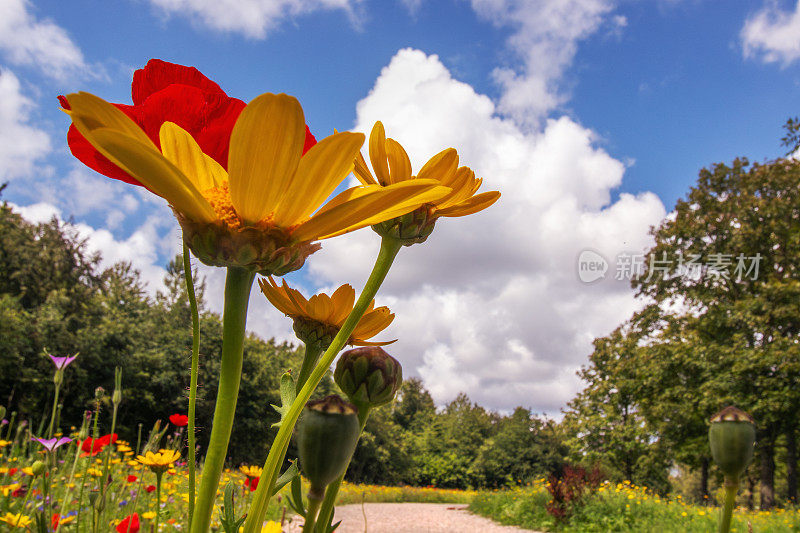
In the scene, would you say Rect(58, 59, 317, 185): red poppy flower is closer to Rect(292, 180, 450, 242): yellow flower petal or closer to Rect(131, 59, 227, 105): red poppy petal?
Rect(131, 59, 227, 105): red poppy petal

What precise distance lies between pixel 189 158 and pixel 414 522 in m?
9.39

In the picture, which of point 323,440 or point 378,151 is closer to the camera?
point 323,440

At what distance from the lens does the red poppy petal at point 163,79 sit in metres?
0.41

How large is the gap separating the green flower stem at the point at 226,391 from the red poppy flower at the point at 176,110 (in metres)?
0.15

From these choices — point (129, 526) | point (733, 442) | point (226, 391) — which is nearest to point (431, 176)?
point (226, 391)

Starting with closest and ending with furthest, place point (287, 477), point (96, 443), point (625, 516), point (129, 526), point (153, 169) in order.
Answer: point (153, 169) < point (287, 477) < point (129, 526) < point (96, 443) < point (625, 516)

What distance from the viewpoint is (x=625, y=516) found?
25.7 feet

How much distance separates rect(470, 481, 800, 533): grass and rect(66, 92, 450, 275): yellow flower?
25.1ft

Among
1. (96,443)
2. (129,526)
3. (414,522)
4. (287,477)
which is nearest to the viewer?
(287,477)

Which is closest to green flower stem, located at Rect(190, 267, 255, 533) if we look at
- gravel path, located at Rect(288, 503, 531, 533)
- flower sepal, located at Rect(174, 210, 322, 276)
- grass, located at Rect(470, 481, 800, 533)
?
flower sepal, located at Rect(174, 210, 322, 276)

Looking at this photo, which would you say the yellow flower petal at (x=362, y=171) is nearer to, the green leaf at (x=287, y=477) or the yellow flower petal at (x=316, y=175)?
the yellow flower petal at (x=316, y=175)

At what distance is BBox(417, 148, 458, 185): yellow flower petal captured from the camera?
1.51 feet

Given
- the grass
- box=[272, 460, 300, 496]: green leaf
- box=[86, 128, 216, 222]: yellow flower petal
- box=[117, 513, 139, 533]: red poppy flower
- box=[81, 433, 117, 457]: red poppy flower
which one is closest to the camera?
box=[86, 128, 216, 222]: yellow flower petal

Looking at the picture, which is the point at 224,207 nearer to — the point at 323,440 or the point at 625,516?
the point at 323,440
